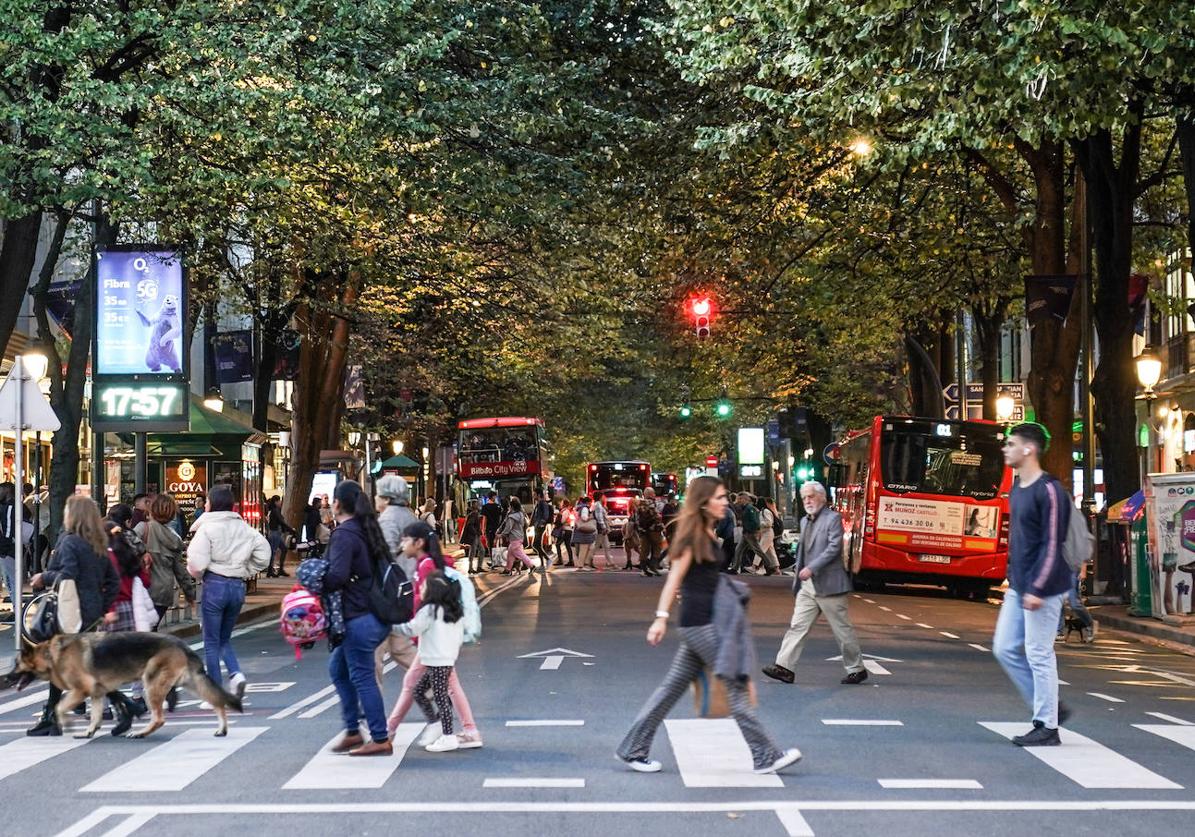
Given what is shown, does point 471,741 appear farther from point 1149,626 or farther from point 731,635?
point 1149,626

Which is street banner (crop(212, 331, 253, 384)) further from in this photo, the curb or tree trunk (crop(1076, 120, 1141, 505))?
the curb

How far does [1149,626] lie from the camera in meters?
21.8

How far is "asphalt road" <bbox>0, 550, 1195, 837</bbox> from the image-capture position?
862 centimetres

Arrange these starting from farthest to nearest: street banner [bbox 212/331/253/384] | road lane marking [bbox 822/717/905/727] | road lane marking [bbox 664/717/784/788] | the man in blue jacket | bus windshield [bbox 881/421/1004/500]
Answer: street banner [bbox 212/331/253/384]
bus windshield [bbox 881/421/1004/500]
road lane marking [bbox 822/717/905/727]
the man in blue jacket
road lane marking [bbox 664/717/784/788]

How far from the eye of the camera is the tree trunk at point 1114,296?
26.6 m

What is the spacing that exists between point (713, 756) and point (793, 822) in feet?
7.10

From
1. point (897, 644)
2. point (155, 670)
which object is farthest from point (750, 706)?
point (897, 644)

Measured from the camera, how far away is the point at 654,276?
30.8 meters

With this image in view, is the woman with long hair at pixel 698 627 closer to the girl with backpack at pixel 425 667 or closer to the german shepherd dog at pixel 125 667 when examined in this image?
the girl with backpack at pixel 425 667

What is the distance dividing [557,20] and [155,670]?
572 inches

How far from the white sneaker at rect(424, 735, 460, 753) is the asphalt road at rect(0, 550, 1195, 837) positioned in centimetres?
11

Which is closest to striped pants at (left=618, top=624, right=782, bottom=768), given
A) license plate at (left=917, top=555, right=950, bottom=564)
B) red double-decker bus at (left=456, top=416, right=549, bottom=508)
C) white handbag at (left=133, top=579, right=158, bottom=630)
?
white handbag at (left=133, top=579, right=158, bottom=630)

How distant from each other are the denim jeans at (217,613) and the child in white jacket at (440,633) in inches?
134

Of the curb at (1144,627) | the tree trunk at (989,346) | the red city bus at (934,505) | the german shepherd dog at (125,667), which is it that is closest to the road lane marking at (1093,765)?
the german shepherd dog at (125,667)
